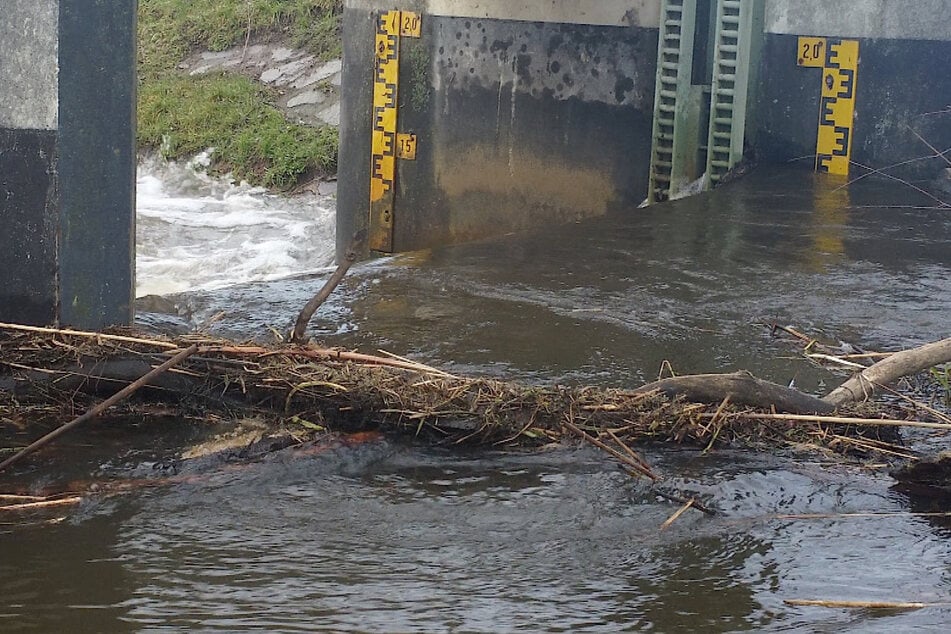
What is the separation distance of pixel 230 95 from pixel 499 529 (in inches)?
579

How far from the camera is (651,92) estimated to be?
420 inches

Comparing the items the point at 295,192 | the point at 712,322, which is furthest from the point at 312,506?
the point at 295,192

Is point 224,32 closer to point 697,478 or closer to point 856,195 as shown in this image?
point 856,195

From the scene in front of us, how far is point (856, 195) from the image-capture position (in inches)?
389

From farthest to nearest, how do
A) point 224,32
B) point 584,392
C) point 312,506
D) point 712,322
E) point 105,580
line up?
point 224,32, point 712,322, point 584,392, point 312,506, point 105,580

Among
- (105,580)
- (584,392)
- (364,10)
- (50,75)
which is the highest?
(364,10)

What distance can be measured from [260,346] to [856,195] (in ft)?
20.9

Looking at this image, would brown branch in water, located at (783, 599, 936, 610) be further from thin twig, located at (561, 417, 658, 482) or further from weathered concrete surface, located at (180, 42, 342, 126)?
weathered concrete surface, located at (180, 42, 342, 126)

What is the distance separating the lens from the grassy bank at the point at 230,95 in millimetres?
16234

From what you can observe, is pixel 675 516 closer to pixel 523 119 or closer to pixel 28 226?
pixel 28 226

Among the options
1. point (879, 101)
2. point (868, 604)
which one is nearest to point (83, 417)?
point (868, 604)

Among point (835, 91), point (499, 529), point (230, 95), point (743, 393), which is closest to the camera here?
point (499, 529)

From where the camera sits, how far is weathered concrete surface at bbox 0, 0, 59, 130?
16.5ft

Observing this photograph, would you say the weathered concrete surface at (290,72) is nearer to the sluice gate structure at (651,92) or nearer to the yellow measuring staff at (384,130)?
the yellow measuring staff at (384,130)
